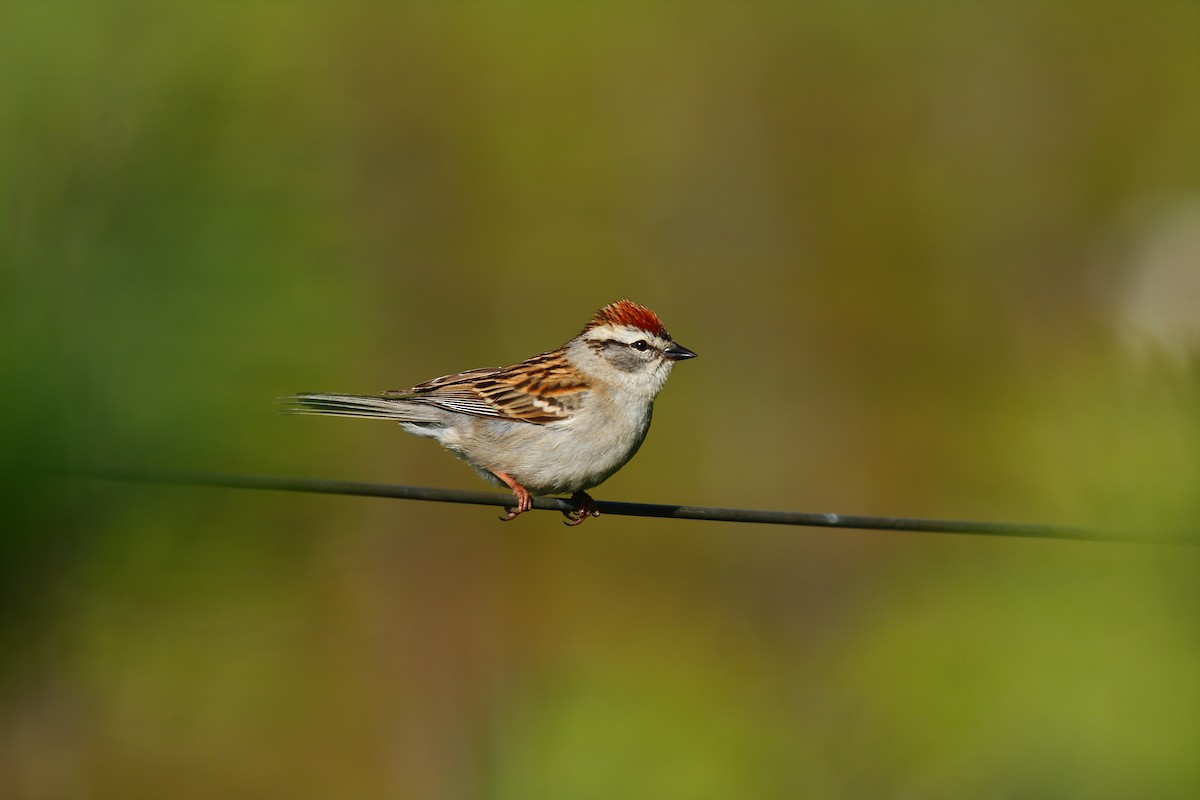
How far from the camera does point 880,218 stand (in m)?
8.47

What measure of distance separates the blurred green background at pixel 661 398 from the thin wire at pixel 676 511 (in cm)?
14

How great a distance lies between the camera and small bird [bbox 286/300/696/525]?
3.54m

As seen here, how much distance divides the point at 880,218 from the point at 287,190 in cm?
580

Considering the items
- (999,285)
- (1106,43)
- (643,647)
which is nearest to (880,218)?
(999,285)

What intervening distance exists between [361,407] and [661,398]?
4.50 meters

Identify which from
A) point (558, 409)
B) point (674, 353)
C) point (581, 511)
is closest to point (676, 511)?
point (581, 511)

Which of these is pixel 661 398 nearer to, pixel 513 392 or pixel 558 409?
pixel 513 392

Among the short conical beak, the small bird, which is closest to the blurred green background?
the small bird

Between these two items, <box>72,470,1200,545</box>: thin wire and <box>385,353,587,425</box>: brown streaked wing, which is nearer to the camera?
<box>72,470,1200,545</box>: thin wire

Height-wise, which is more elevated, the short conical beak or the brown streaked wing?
the short conical beak

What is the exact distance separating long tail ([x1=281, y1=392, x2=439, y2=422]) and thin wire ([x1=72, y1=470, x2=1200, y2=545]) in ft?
1.90

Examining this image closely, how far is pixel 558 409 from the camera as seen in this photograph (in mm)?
3641

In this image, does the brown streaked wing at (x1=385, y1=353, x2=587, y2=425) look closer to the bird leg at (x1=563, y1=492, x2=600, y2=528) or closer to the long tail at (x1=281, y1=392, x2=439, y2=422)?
the long tail at (x1=281, y1=392, x2=439, y2=422)

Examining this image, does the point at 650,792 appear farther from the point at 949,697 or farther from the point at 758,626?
the point at 758,626
